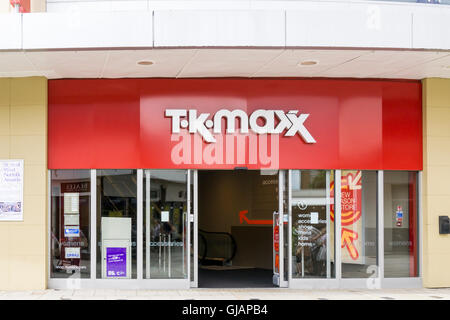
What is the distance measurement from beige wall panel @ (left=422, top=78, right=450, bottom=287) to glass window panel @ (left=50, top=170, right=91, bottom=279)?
20.2ft

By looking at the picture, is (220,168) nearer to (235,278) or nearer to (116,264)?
(116,264)

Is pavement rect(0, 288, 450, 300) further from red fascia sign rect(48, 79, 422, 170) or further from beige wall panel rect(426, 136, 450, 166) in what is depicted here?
beige wall panel rect(426, 136, 450, 166)

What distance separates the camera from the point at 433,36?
926 cm

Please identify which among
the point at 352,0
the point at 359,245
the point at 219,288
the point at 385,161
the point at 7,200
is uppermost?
the point at 352,0

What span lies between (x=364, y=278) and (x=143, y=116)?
498cm

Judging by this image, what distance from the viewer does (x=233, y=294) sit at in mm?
10328

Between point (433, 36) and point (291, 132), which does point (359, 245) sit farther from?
point (433, 36)

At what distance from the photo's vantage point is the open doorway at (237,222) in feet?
47.6

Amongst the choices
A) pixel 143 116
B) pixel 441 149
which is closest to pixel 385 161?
pixel 441 149

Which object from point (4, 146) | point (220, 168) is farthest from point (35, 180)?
point (220, 168)

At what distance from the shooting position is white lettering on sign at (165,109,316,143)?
1095 cm

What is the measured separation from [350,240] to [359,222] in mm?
375

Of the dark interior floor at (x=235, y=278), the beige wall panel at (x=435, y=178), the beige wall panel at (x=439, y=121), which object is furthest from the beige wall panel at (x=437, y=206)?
the dark interior floor at (x=235, y=278)

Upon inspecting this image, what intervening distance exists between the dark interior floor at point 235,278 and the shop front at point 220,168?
573mm
